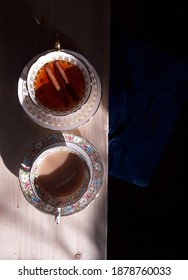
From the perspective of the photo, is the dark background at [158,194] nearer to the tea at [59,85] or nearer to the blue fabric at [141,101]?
the blue fabric at [141,101]

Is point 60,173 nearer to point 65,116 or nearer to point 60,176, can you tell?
point 60,176

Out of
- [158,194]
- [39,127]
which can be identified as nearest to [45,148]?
[39,127]

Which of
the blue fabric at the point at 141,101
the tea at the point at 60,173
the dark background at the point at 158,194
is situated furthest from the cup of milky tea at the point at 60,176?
the dark background at the point at 158,194

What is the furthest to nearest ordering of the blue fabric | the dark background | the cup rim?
the dark background < the blue fabric < the cup rim

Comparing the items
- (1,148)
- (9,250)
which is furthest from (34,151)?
(9,250)

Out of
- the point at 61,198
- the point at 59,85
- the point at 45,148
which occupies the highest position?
the point at 59,85

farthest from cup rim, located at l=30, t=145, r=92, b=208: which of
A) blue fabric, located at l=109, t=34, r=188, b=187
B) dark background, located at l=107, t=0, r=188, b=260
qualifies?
dark background, located at l=107, t=0, r=188, b=260

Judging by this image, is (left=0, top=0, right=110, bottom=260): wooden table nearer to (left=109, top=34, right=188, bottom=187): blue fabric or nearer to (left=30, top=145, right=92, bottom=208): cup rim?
(left=30, top=145, right=92, bottom=208): cup rim

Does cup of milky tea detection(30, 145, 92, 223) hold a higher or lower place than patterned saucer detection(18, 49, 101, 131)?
lower
